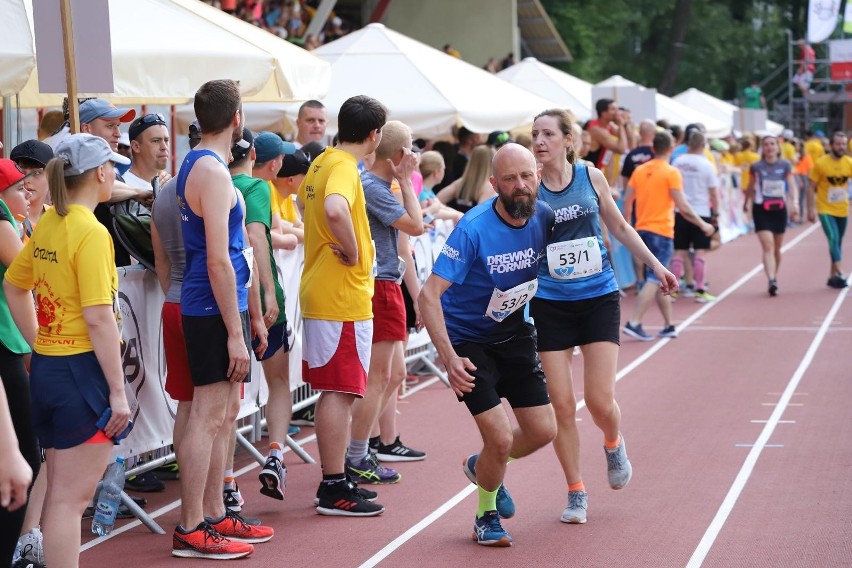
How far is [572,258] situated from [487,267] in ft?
2.93

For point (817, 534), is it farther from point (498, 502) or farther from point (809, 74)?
point (809, 74)

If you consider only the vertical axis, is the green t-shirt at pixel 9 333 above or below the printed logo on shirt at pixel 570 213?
below

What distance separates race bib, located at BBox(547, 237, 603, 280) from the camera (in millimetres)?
7043

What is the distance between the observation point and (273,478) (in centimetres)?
710

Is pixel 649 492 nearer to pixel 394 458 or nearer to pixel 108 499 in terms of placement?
pixel 394 458

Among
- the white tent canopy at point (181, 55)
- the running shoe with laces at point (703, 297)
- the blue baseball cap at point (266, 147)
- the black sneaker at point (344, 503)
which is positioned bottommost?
the running shoe with laces at point (703, 297)

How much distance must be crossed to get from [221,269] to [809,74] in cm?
5303

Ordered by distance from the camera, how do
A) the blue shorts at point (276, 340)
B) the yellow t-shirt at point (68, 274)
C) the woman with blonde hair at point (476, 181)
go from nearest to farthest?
the yellow t-shirt at point (68, 274) → the blue shorts at point (276, 340) → the woman with blonde hair at point (476, 181)

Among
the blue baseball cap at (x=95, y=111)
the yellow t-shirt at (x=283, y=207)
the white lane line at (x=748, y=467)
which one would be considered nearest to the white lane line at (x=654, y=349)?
the white lane line at (x=748, y=467)

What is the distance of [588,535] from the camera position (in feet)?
22.2

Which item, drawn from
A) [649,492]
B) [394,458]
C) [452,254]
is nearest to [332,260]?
[452,254]

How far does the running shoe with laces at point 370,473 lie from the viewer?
7970mm

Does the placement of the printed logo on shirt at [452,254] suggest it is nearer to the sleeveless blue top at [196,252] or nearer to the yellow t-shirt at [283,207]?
the sleeveless blue top at [196,252]

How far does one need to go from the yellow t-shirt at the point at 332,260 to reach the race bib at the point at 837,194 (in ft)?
40.4
